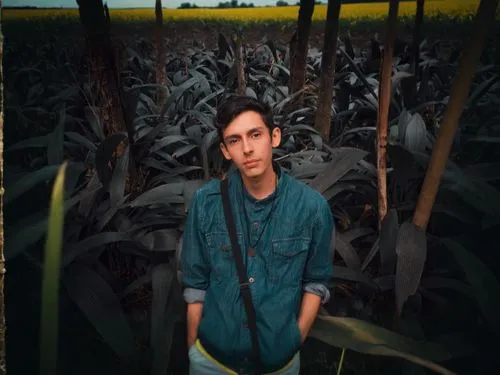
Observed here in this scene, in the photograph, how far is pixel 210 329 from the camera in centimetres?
74

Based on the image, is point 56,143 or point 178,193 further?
point 56,143

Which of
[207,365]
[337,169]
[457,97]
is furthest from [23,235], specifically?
[457,97]

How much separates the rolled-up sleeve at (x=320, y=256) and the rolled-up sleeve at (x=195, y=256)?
0.16 meters

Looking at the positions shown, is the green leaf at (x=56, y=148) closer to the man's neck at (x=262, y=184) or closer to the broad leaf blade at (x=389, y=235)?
the man's neck at (x=262, y=184)

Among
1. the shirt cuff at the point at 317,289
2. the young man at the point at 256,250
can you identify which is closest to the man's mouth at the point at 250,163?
the young man at the point at 256,250

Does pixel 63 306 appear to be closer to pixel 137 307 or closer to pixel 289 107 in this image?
pixel 137 307

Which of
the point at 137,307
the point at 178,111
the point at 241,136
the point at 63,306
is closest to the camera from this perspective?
the point at 241,136

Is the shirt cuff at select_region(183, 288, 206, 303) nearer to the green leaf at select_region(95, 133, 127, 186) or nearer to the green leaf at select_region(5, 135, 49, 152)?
the green leaf at select_region(95, 133, 127, 186)

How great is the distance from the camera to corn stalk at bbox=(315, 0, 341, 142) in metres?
1.74

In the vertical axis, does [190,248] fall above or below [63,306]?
above

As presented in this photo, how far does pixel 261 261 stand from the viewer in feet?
2.39

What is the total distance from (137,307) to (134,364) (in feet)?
1.01

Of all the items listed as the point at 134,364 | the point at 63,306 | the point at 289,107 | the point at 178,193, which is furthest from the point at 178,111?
the point at 134,364

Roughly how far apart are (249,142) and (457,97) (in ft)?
1.25
